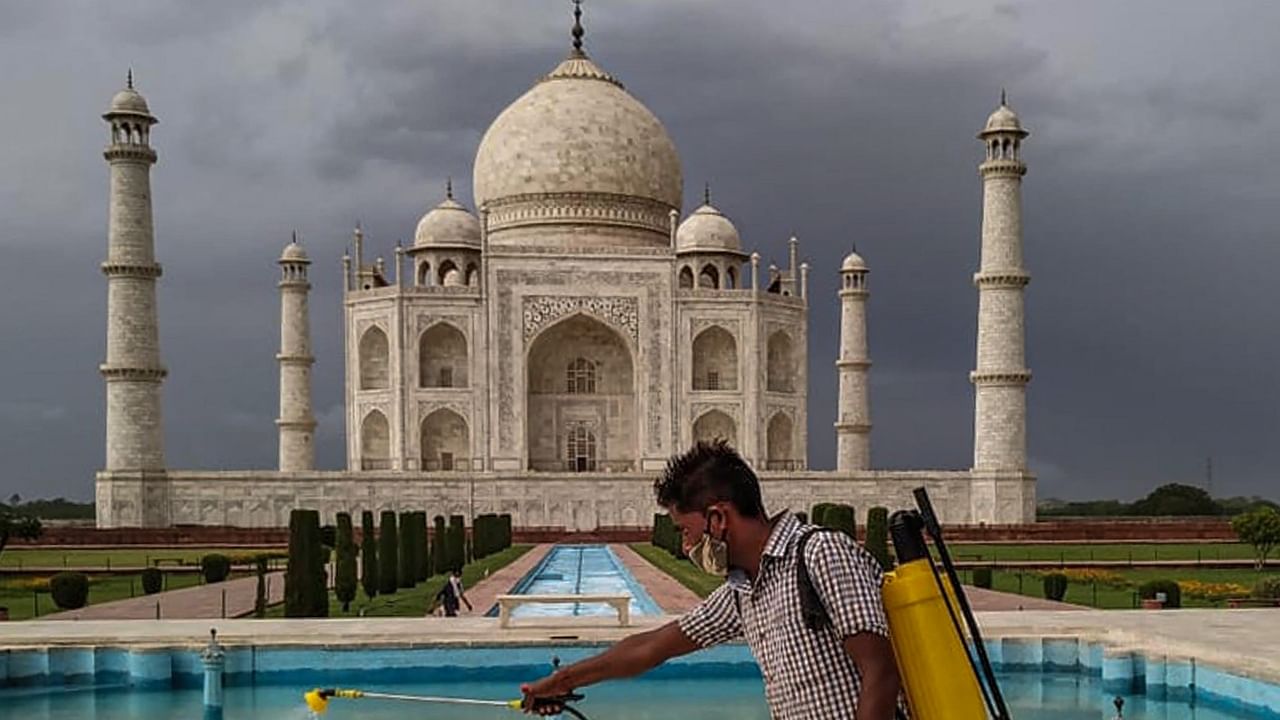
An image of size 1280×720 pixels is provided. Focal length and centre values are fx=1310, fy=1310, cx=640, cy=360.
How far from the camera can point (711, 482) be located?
1970 mm

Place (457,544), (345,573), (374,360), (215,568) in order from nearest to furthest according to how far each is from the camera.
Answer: (345,573) < (215,568) < (457,544) < (374,360)

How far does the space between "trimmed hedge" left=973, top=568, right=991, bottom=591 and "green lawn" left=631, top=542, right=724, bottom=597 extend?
2621 mm

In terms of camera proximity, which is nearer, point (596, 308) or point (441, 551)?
point (441, 551)

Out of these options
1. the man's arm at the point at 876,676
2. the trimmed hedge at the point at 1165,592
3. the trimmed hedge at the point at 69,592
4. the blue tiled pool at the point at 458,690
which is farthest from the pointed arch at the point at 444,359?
the man's arm at the point at 876,676

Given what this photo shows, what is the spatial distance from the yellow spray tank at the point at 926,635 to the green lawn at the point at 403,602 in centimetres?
997

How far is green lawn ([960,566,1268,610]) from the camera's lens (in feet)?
40.3

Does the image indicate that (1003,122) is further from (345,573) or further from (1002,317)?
(345,573)

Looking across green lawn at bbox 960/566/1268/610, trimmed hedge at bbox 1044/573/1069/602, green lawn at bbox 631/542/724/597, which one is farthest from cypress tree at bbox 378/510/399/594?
trimmed hedge at bbox 1044/573/1069/602

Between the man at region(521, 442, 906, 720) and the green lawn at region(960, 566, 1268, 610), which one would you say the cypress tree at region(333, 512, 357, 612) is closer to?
the green lawn at region(960, 566, 1268, 610)

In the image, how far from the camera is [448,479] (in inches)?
1029

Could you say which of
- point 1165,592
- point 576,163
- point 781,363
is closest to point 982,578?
point 1165,592

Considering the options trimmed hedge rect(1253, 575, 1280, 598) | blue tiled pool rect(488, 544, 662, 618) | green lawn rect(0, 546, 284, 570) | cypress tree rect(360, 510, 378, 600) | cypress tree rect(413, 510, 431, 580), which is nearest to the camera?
trimmed hedge rect(1253, 575, 1280, 598)

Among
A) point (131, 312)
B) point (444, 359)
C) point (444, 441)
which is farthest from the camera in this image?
point (444, 359)

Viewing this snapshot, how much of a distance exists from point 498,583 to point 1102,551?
10022 mm
